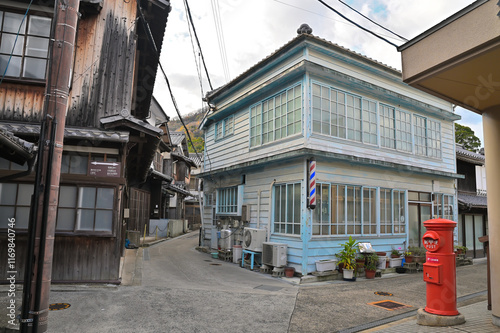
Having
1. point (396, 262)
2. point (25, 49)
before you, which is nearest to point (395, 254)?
point (396, 262)

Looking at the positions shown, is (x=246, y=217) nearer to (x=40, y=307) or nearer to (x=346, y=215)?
(x=346, y=215)

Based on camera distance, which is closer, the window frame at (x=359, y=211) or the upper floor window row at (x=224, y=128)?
the window frame at (x=359, y=211)

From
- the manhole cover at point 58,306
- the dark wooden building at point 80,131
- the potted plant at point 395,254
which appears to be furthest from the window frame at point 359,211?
the manhole cover at point 58,306

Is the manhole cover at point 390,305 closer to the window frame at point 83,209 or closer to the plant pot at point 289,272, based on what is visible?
the plant pot at point 289,272

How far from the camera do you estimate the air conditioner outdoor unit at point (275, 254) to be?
34.6 feet

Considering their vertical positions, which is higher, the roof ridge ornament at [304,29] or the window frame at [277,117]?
the roof ridge ornament at [304,29]

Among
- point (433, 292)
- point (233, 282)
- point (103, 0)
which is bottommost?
point (233, 282)

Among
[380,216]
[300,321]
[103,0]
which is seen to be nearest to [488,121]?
[300,321]

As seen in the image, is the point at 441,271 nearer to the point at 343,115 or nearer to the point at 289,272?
the point at 289,272

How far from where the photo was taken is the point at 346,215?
37.5 feet

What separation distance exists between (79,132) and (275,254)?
21.6ft

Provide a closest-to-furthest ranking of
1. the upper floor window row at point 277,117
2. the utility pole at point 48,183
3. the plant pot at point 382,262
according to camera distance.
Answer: the utility pole at point 48,183 → the upper floor window row at point 277,117 → the plant pot at point 382,262

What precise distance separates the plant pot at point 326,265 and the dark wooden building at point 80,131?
5.75 metres

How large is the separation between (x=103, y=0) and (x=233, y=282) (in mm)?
8432
